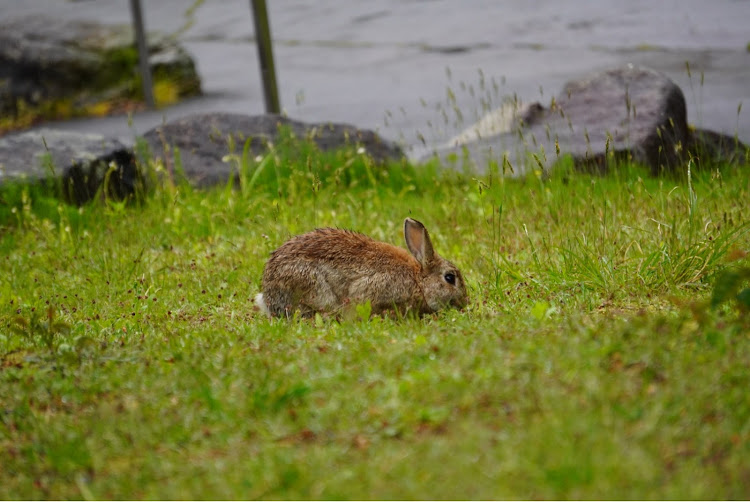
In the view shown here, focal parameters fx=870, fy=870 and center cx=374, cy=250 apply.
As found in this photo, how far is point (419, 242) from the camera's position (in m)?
6.22

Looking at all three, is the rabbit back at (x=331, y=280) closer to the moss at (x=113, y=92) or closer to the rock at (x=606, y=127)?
the rock at (x=606, y=127)

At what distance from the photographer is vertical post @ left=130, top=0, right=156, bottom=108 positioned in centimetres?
1534

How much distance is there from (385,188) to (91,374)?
5137 millimetres

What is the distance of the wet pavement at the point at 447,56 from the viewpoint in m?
14.2

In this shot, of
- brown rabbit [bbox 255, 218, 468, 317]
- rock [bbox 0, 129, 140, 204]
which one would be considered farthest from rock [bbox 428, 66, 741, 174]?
rock [bbox 0, 129, 140, 204]

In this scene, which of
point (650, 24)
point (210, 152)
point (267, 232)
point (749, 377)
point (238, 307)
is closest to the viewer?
point (749, 377)

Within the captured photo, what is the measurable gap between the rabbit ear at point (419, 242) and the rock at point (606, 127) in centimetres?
303

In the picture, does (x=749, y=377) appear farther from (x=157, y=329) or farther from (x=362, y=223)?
(x=362, y=223)

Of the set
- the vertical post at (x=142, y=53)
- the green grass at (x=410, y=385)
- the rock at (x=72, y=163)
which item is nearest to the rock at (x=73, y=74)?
the vertical post at (x=142, y=53)

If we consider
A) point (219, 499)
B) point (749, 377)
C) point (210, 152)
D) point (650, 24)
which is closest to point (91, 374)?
point (219, 499)

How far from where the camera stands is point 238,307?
642 centimetres

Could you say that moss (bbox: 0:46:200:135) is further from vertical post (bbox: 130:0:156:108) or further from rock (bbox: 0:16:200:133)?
vertical post (bbox: 130:0:156:108)

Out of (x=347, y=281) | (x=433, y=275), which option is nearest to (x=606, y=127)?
(x=433, y=275)

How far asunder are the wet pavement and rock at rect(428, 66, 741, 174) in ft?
4.96
